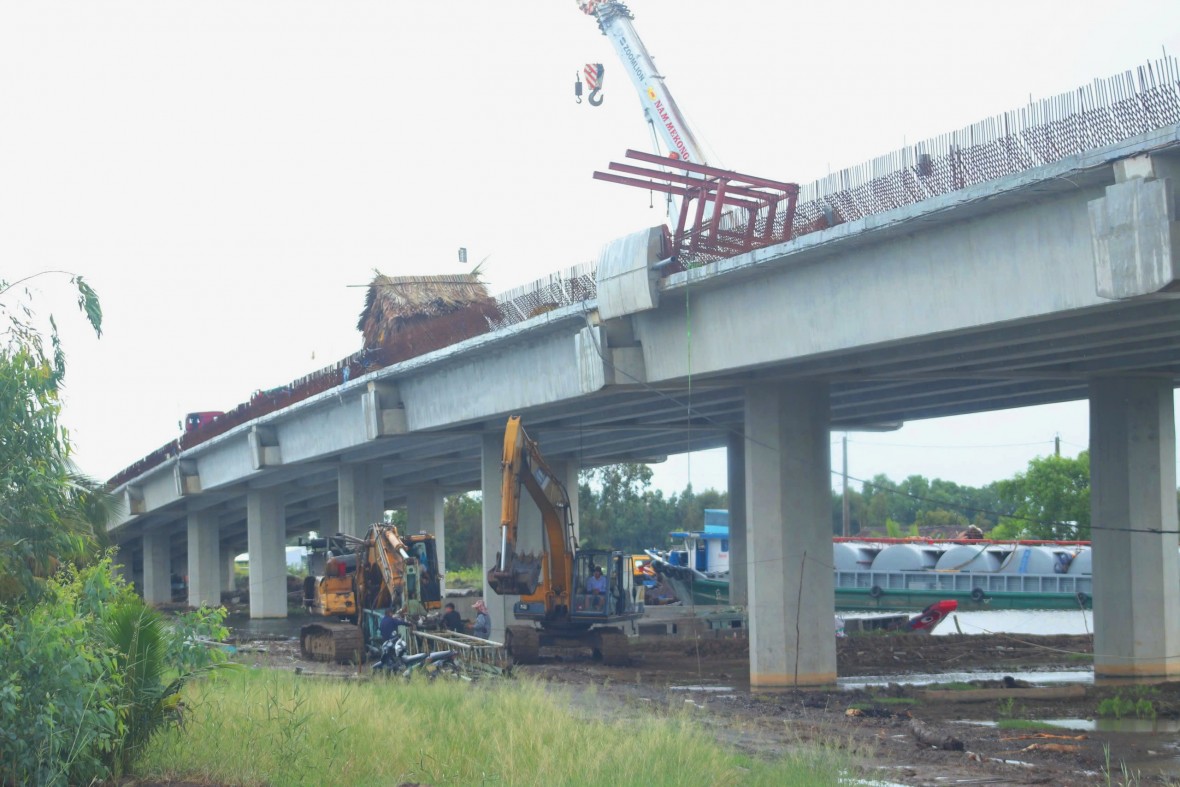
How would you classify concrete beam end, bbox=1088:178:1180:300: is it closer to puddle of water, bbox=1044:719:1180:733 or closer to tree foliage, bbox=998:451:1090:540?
puddle of water, bbox=1044:719:1180:733

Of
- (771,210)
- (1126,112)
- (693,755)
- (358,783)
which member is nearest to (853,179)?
(771,210)

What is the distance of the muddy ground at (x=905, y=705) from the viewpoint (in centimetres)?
1534

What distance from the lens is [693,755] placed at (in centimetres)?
1310

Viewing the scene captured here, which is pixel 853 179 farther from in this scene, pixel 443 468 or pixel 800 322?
pixel 443 468

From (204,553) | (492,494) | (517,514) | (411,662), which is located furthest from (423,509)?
(411,662)

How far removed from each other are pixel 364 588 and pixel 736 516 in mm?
16782

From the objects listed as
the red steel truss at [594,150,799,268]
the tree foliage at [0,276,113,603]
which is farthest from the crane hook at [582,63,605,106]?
the tree foliage at [0,276,113,603]

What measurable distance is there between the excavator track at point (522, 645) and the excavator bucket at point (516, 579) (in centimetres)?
88

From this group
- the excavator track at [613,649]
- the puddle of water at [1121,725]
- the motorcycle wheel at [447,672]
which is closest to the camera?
the puddle of water at [1121,725]

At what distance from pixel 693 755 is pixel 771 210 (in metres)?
11.3

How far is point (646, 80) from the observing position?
57469mm

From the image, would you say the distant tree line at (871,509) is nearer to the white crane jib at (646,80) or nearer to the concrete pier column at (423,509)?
the concrete pier column at (423,509)

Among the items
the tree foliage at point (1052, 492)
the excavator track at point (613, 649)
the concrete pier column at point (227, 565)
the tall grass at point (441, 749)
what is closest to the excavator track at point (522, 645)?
the excavator track at point (613, 649)

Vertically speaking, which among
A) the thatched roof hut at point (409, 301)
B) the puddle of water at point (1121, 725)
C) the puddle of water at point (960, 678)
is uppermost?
the thatched roof hut at point (409, 301)
